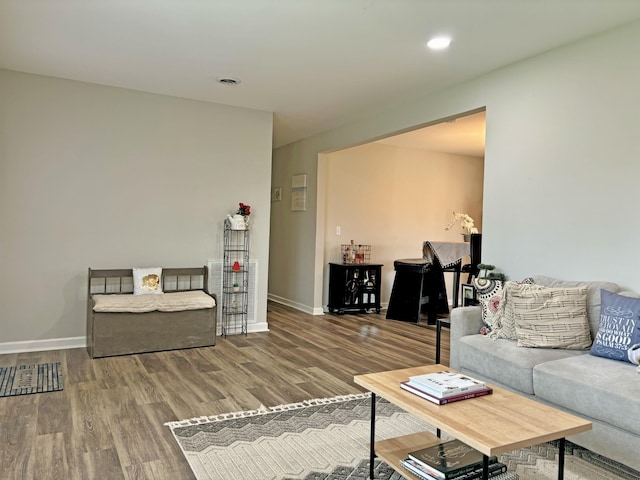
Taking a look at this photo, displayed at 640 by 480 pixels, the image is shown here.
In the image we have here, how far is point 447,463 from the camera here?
196 cm

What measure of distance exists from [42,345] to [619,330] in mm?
4586

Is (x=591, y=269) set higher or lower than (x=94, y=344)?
higher

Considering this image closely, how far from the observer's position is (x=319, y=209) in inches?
255

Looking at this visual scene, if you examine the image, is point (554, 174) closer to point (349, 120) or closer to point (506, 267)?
point (506, 267)

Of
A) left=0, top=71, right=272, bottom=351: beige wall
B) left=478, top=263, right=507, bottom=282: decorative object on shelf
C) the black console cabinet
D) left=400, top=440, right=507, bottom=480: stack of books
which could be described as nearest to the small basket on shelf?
the black console cabinet

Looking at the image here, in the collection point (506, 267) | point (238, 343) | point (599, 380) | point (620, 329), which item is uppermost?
point (506, 267)

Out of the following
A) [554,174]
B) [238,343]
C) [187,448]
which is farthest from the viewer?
[238,343]

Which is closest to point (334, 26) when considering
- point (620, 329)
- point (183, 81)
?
point (183, 81)

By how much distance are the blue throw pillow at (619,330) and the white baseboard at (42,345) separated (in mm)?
4258

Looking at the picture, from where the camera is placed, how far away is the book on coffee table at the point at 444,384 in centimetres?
196

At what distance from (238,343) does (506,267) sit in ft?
8.68

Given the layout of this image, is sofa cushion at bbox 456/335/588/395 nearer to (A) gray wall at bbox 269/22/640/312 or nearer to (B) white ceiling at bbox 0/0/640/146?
(A) gray wall at bbox 269/22/640/312

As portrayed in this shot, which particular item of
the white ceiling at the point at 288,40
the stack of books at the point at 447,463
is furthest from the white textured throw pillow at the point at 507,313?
the white ceiling at the point at 288,40

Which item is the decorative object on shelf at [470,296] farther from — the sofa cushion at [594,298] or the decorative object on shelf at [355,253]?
the decorative object on shelf at [355,253]
